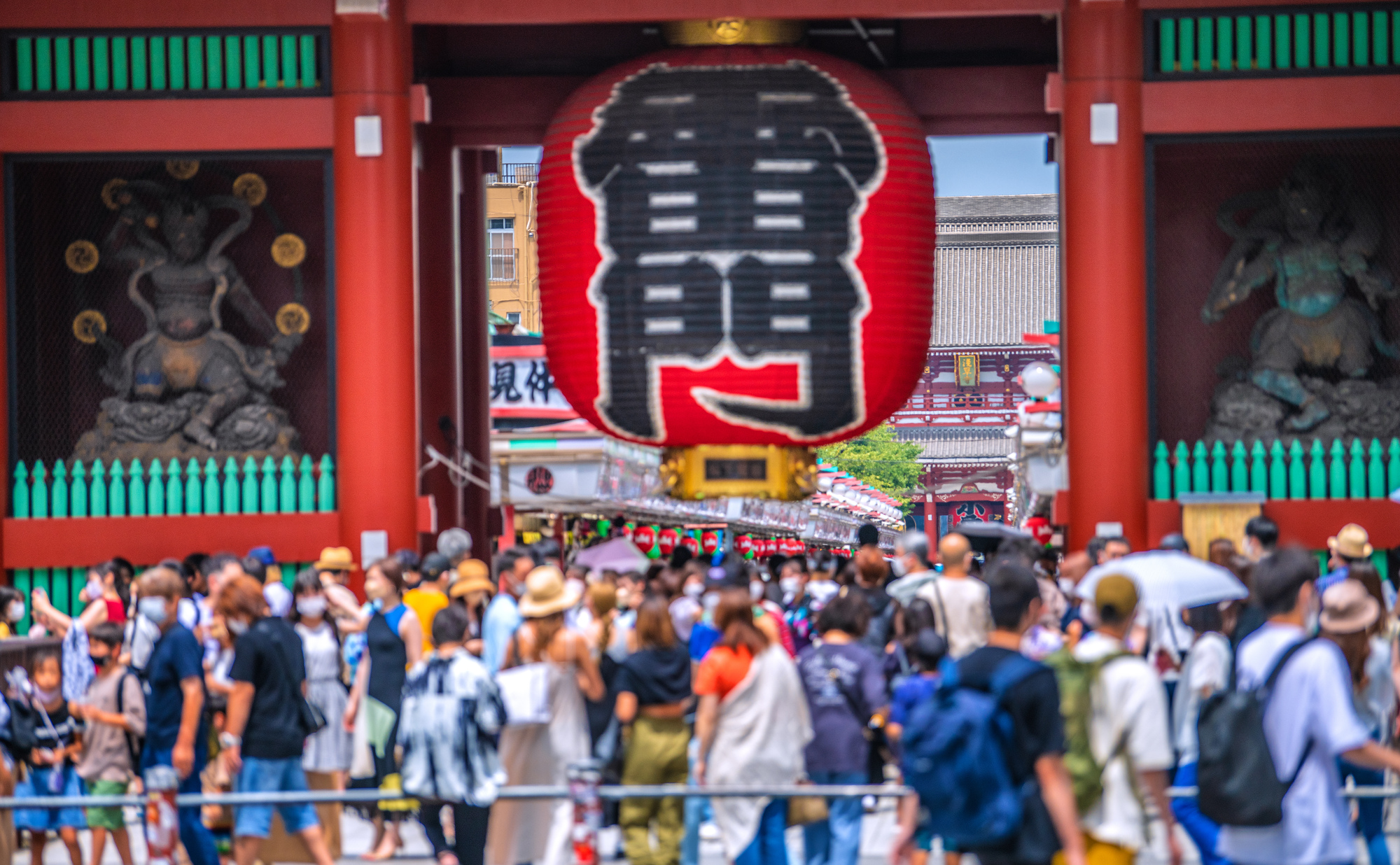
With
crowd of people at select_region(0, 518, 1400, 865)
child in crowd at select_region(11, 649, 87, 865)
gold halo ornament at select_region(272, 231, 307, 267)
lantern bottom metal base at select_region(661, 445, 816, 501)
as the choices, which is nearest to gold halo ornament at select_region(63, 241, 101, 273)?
gold halo ornament at select_region(272, 231, 307, 267)

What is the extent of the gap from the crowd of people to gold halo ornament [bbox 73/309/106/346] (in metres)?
6.77

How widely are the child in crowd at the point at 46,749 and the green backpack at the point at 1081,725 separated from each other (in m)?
5.15

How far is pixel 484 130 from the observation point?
63.1 ft

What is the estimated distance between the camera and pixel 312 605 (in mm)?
10188

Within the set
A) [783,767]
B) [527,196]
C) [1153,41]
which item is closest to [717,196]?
[1153,41]

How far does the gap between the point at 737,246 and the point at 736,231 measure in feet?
0.40

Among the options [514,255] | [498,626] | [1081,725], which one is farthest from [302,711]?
[514,255]

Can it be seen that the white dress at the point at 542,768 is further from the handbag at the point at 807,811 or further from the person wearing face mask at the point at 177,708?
the person wearing face mask at the point at 177,708

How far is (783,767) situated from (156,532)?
9.24 metres

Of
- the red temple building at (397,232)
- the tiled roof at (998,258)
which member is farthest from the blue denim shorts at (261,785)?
the tiled roof at (998,258)

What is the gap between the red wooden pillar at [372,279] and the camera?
16.4m

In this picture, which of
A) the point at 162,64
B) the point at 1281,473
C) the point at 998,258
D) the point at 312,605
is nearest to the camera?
the point at 312,605

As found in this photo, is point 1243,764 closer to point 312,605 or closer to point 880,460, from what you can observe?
point 312,605

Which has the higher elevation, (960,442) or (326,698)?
(326,698)
